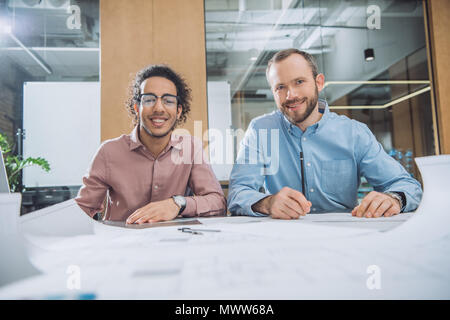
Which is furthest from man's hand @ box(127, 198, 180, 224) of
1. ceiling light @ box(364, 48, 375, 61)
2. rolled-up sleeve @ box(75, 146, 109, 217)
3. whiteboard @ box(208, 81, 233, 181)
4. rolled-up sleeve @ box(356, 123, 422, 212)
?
ceiling light @ box(364, 48, 375, 61)

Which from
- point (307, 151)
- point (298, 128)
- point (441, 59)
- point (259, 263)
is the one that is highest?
point (441, 59)

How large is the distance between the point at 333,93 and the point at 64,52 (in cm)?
286

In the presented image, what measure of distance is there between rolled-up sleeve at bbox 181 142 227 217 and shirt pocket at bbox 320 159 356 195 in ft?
1.56

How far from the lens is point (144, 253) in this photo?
0.45 m

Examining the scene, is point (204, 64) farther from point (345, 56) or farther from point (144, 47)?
point (345, 56)

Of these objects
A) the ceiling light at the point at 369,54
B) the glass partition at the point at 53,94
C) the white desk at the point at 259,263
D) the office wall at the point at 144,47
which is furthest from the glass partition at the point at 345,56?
the white desk at the point at 259,263

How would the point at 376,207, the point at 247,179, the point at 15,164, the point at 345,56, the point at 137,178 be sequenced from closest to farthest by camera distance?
the point at 376,207 < the point at 247,179 < the point at 137,178 < the point at 15,164 < the point at 345,56

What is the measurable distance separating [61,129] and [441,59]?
13.2 feet

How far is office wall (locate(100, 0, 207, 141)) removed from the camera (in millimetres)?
2553

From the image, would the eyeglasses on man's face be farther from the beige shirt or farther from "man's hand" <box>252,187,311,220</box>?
"man's hand" <box>252,187,311,220</box>

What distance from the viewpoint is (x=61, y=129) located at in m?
2.76

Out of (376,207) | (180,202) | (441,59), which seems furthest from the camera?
(441,59)

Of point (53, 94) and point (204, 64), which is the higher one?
point (204, 64)

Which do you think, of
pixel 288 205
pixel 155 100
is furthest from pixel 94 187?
pixel 288 205
